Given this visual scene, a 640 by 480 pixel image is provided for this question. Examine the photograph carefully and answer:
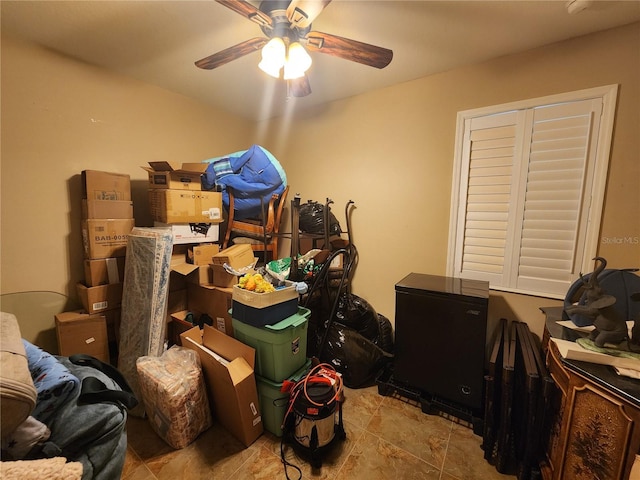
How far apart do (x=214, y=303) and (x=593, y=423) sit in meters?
2.27

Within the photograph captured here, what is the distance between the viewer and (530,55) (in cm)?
186

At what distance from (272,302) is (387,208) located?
1.47 m

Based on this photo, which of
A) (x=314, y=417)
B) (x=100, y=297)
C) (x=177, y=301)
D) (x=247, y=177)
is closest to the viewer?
(x=314, y=417)

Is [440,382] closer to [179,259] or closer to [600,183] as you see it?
[600,183]

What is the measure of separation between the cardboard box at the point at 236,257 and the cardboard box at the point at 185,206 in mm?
363

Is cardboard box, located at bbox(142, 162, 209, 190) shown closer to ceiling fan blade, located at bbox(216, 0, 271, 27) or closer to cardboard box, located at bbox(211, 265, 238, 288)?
cardboard box, located at bbox(211, 265, 238, 288)

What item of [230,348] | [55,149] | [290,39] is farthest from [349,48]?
[55,149]

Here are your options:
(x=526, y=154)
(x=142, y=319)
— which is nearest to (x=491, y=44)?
(x=526, y=154)

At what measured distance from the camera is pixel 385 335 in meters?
2.39

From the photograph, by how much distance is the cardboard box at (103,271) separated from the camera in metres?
2.01

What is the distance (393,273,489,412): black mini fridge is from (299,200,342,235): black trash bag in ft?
3.06

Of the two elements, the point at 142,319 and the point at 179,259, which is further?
the point at 179,259

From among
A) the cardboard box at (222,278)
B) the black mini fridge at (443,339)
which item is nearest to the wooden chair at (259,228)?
the cardboard box at (222,278)

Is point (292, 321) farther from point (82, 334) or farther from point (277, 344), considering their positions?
point (82, 334)
